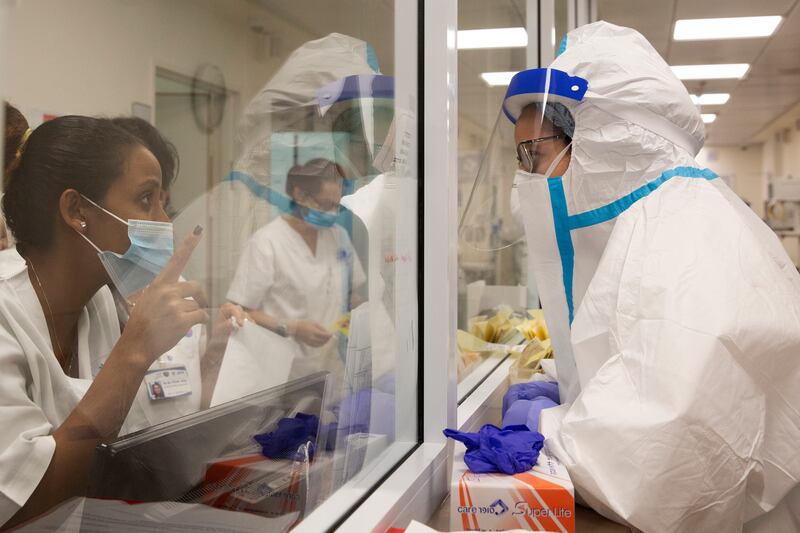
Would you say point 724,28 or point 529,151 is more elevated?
point 724,28

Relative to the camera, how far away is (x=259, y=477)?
871 mm

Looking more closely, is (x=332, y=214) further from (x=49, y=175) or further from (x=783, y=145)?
(x=783, y=145)

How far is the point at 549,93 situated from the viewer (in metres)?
1.37

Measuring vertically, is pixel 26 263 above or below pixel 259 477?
above

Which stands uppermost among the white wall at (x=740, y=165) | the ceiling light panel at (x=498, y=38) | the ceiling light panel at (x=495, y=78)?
the white wall at (x=740, y=165)

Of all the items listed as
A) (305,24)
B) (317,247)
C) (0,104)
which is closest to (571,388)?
(317,247)

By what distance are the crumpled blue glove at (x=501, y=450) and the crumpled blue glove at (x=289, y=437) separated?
235 mm

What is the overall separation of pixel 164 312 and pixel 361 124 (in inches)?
19.6

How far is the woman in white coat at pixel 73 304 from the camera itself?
656mm

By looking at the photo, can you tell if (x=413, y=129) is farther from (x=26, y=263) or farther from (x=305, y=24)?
(x=26, y=263)

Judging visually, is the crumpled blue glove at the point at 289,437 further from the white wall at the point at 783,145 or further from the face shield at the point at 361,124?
the white wall at the point at 783,145

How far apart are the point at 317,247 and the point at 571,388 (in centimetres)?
61

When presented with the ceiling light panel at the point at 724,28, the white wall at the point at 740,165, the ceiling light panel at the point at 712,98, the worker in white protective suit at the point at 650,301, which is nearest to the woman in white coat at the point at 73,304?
the worker in white protective suit at the point at 650,301

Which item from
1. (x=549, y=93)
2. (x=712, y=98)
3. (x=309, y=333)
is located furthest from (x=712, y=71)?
(x=309, y=333)
